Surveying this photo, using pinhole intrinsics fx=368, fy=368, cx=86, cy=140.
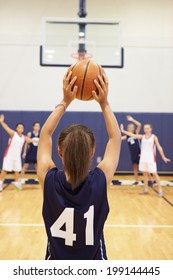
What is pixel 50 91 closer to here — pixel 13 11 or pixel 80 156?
pixel 13 11

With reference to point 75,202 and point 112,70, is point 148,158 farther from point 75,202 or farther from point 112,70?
point 75,202

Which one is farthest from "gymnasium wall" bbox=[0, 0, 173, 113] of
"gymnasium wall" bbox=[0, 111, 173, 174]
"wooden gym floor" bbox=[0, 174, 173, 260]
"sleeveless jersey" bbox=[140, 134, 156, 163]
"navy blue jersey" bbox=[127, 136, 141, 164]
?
A: "wooden gym floor" bbox=[0, 174, 173, 260]

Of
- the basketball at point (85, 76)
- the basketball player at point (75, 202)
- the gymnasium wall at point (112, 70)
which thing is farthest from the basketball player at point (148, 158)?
the basketball player at point (75, 202)

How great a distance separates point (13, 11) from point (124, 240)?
9.49 metres

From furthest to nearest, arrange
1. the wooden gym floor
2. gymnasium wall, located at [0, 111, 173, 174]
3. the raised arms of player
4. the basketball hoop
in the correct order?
gymnasium wall, located at [0, 111, 173, 174]
the basketball hoop
the wooden gym floor
the raised arms of player

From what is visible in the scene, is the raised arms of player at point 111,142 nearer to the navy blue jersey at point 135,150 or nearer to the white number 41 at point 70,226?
the white number 41 at point 70,226

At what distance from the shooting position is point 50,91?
12.0 metres

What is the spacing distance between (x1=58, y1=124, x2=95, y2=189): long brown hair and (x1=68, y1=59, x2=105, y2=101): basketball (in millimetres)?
579

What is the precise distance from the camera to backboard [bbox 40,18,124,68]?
9.03 metres

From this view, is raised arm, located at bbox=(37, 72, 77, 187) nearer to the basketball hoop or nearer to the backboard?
the basketball hoop

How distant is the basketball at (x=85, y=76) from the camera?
2080 mm

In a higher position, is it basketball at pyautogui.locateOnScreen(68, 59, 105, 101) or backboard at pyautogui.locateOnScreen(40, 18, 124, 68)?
backboard at pyautogui.locateOnScreen(40, 18, 124, 68)

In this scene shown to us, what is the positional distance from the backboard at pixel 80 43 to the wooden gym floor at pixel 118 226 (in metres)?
3.40
